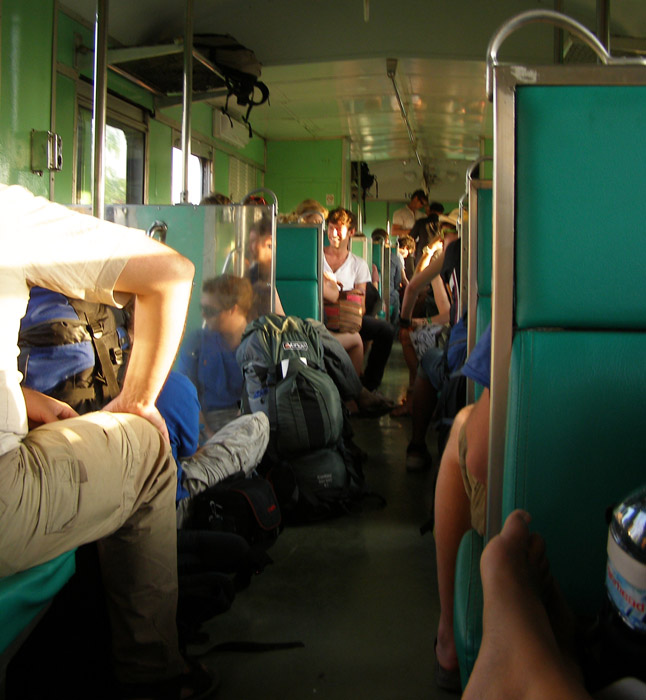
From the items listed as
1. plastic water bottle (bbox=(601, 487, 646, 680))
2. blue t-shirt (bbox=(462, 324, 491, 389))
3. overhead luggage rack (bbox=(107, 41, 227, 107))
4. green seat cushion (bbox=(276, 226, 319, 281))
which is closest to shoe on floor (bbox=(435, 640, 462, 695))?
blue t-shirt (bbox=(462, 324, 491, 389))

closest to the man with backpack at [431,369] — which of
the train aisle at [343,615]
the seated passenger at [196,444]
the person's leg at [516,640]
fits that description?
the train aisle at [343,615]

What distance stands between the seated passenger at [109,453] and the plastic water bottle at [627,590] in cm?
105

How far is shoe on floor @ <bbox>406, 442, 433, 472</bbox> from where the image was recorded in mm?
4023

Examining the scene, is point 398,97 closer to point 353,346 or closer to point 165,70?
point 165,70

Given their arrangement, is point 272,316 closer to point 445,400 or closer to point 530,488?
point 445,400

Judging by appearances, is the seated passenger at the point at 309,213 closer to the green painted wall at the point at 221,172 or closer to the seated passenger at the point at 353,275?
the seated passenger at the point at 353,275

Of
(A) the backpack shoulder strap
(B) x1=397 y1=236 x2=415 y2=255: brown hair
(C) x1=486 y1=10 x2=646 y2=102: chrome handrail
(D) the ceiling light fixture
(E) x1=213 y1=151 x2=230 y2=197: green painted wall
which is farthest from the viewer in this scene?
(B) x1=397 y1=236 x2=415 y2=255: brown hair

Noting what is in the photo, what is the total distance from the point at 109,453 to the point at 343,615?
1.24 meters

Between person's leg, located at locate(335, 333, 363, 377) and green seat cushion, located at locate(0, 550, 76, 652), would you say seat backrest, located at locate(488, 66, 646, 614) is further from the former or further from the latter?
person's leg, located at locate(335, 333, 363, 377)

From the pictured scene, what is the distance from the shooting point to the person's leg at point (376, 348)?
6551mm

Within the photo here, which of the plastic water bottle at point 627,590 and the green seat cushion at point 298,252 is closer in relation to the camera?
the plastic water bottle at point 627,590

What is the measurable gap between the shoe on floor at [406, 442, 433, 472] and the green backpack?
2.48 ft

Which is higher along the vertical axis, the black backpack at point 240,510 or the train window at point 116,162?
the train window at point 116,162

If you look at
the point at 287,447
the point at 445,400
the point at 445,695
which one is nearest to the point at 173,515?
the point at 445,695
